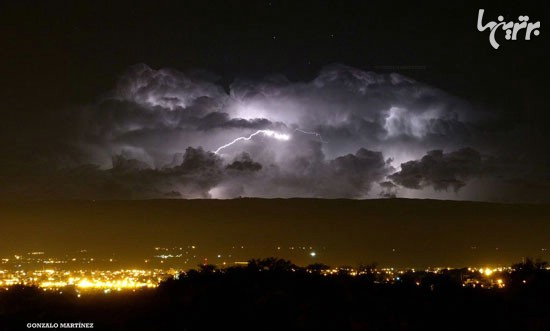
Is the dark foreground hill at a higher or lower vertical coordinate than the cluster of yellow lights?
lower

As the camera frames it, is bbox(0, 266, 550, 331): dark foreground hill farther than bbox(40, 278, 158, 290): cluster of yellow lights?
No

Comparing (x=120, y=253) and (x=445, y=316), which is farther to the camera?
(x=120, y=253)

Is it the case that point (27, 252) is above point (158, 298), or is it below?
above

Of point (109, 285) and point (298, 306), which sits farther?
point (109, 285)

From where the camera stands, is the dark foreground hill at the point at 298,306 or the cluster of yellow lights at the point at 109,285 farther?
the cluster of yellow lights at the point at 109,285

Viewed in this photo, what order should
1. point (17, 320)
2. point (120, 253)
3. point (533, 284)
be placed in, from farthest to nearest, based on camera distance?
1. point (120, 253)
2. point (533, 284)
3. point (17, 320)

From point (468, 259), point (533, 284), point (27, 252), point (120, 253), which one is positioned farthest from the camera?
point (27, 252)

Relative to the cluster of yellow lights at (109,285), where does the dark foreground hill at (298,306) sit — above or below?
below

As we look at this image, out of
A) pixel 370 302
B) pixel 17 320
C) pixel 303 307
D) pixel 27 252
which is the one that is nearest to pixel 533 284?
pixel 370 302

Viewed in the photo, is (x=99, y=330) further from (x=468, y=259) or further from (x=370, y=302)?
(x=468, y=259)

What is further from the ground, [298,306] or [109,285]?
[109,285]
